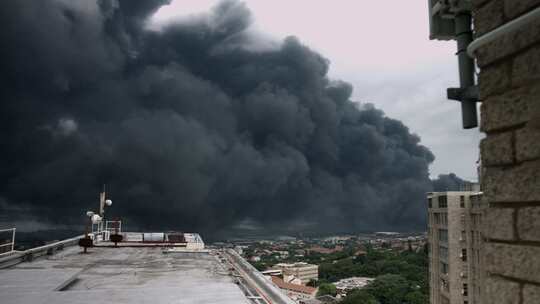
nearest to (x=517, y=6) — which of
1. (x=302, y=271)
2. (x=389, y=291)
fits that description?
(x=389, y=291)

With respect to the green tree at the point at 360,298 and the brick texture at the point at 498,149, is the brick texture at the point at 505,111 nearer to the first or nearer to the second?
the brick texture at the point at 498,149

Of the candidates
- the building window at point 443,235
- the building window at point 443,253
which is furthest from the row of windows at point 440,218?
the building window at point 443,253

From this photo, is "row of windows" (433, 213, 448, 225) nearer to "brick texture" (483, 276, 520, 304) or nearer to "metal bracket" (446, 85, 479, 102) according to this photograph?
"metal bracket" (446, 85, 479, 102)

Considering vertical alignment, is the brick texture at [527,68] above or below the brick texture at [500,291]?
above

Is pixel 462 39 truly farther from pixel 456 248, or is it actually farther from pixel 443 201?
pixel 443 201

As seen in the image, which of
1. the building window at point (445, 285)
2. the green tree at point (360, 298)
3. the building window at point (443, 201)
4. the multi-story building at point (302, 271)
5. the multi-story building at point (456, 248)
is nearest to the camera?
the multi-story building at point (456, 248)

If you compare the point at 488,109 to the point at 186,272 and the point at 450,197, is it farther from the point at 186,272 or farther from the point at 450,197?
the point at 450,197

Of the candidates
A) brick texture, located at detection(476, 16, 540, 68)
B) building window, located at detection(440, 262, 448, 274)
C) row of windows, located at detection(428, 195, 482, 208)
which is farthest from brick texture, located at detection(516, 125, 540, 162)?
building window, located at detection(440, 262, 448, 274)

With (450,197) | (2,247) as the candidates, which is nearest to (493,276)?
(2,247)
